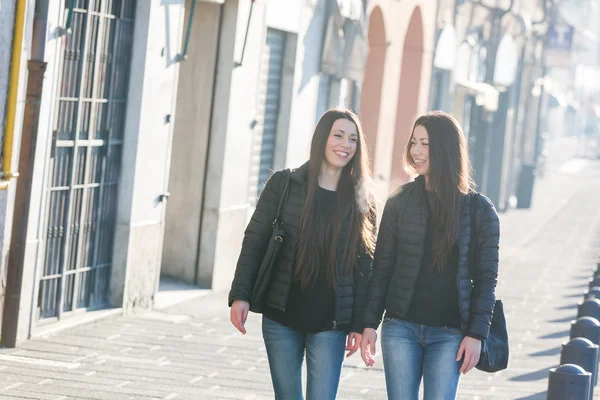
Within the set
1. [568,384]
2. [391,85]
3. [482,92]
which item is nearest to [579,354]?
[568,384]

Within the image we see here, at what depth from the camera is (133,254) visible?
10906 mm

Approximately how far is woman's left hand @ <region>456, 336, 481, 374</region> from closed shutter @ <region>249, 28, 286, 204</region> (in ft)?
30.1

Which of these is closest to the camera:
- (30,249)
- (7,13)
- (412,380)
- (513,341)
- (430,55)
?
(412,380)

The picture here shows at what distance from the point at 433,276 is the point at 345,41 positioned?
11.6 m

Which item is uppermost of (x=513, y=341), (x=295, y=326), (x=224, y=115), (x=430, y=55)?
(x=430, y=55)

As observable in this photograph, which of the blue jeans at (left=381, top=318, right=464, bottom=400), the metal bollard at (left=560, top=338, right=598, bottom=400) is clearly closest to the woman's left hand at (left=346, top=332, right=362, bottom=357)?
the blue jeans at (left=381, top=318, right=464, bottom=400)

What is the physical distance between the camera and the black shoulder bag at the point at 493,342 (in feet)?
18.1

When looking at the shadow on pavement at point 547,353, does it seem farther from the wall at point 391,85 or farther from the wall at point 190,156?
the wall at point 391,85

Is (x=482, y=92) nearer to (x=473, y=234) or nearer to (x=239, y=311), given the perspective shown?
(x=473, y=234)

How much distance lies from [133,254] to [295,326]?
5621mm

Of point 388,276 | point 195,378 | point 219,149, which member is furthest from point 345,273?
point 219,149

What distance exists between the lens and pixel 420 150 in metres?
5.58

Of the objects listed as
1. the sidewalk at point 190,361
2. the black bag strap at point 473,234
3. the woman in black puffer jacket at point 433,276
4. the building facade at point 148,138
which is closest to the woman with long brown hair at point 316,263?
the woman in black puffer jacket at point 433,276

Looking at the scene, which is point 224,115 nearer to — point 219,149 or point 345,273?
point 219,149
